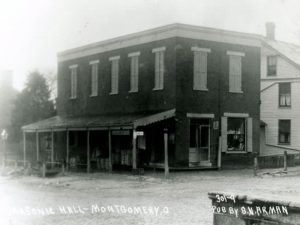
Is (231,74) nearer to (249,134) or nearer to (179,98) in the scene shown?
(249,134)

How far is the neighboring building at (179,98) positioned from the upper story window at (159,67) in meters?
0.05

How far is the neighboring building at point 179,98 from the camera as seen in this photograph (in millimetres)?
25266

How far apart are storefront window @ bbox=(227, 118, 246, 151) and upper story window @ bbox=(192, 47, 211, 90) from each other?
2614 mm

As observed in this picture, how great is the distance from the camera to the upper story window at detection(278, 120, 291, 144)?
3438 centimetres

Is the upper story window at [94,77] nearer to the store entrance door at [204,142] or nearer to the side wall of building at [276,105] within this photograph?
the store entrance door at [204,142]

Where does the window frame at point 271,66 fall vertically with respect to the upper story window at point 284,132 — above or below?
above

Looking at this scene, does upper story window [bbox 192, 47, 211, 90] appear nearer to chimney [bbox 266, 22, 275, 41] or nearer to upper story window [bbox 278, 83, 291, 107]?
Answer: upper story window [bbox 278, 83, 291, 107]

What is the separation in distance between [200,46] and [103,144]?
8.08m

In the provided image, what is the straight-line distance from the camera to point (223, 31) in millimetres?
26672

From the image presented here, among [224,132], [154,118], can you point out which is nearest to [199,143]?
[224,132]

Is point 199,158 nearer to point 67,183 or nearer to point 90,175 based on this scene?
point 90,175

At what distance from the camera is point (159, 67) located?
2609 cm

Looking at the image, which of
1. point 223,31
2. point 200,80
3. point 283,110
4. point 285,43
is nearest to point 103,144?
point 200,80

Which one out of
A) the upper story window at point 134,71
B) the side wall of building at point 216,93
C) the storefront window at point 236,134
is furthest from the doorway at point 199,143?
the upper story window at point 134,71
